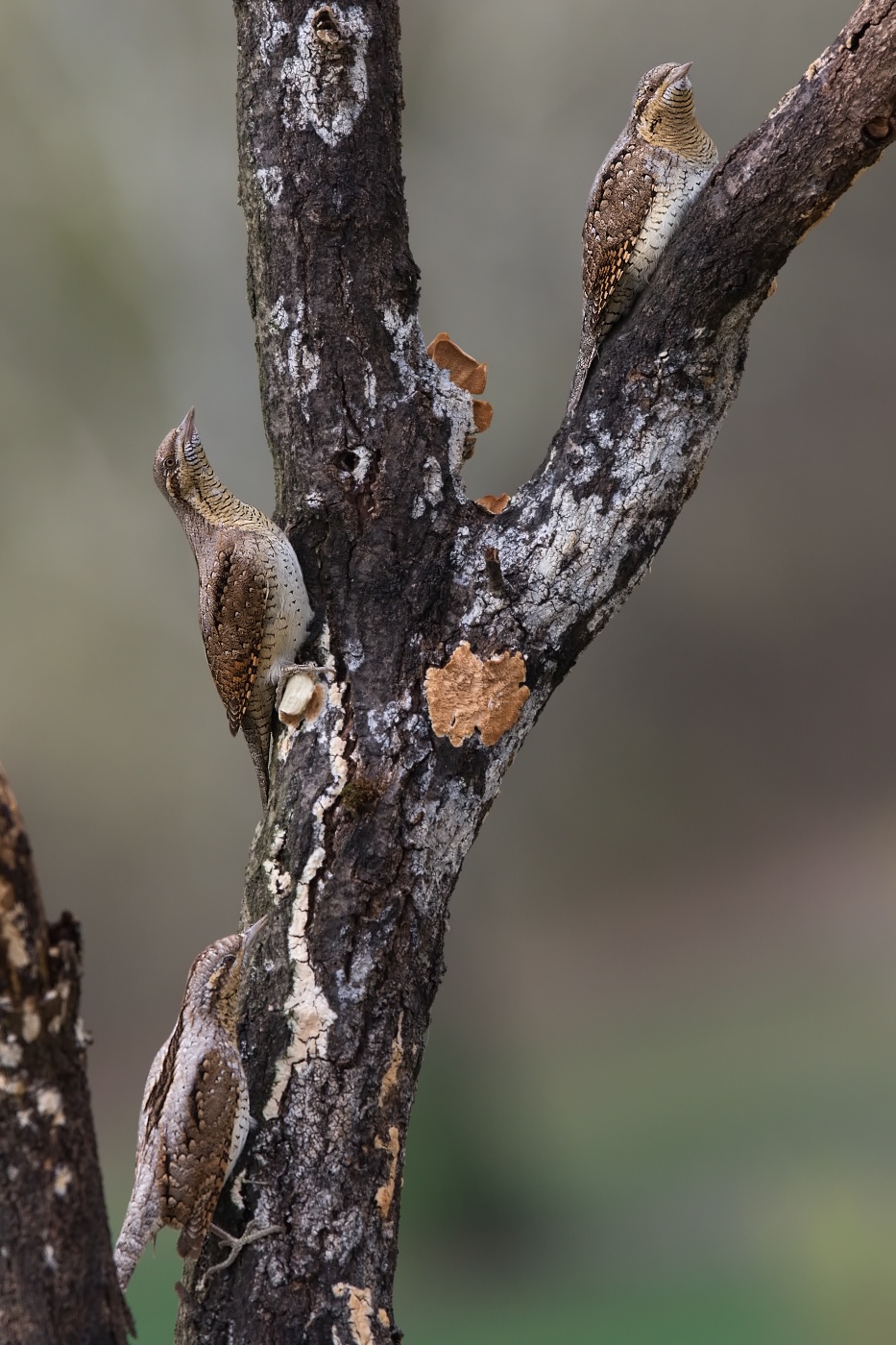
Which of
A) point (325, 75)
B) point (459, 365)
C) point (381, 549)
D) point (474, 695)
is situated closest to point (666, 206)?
point (459, 365)

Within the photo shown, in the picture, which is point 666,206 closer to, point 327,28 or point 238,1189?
point 327,28

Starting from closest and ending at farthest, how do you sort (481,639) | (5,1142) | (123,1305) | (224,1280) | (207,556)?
(5,1142)
(123,1305)
(224,1280)
(481,639)
(207,556)

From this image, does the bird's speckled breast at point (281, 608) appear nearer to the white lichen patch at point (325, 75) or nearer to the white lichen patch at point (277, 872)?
the white lichen patch at point (277, 872)

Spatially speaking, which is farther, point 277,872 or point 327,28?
point 327,28

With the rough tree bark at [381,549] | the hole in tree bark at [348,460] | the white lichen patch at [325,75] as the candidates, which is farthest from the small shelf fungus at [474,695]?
the white lichen patch at [325,75]

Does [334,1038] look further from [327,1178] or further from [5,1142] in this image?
[5,1142]

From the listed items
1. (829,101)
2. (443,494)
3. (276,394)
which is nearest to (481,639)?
(443,494)
